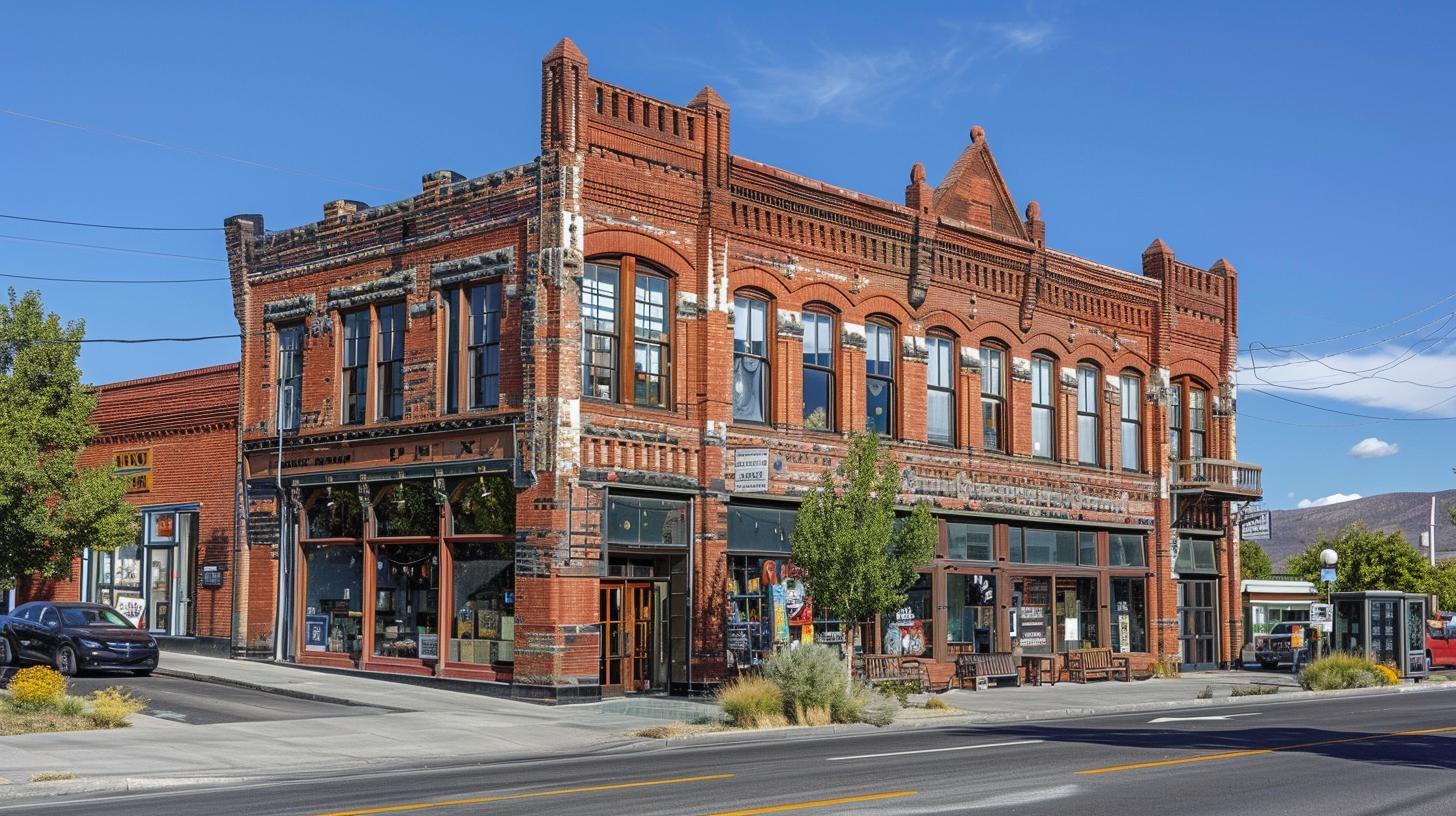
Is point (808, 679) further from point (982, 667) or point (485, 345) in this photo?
point (982, 667)

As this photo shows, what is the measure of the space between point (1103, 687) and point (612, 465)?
547 inches

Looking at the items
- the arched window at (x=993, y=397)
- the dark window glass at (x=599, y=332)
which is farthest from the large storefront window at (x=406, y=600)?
the arched window at (x=993, y=397)

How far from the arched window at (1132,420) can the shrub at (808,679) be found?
17.9 metres

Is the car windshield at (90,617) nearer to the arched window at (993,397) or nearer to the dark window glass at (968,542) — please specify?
the dark window glass at (968,542)

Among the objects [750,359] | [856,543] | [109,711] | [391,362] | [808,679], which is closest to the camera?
[109,711]

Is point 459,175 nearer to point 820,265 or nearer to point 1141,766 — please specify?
point 820,265

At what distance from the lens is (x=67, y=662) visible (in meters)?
27.2

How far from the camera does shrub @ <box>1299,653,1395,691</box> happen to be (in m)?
34.1

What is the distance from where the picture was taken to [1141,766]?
16.1 meters

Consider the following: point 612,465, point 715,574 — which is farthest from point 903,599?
point 612,465

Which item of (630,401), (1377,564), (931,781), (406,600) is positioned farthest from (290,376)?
(1377,564)

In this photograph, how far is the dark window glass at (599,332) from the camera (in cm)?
2661

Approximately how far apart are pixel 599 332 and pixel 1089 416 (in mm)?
15810

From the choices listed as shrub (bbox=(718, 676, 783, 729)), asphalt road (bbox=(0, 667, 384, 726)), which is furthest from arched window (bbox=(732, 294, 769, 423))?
asphalt road (bbox=(0, 667, 384, 726))
